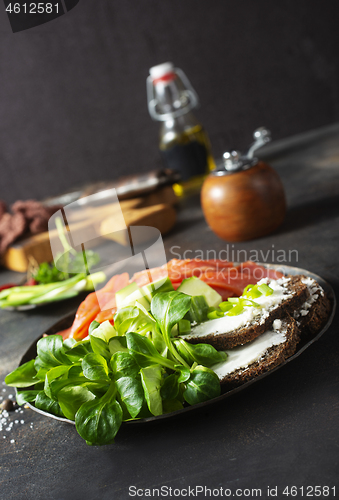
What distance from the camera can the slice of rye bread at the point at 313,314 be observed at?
0.72 meters

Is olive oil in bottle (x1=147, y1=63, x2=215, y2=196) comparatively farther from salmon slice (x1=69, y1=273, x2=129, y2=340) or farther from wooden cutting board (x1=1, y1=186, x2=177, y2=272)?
salmon slice (x1=69, y1=273, x2=129, y2=340)

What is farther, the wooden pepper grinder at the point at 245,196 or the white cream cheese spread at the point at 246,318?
the wooden pepper grinder at the point at 245,196

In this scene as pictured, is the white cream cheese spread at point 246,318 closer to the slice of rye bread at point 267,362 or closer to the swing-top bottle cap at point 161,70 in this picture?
the slice of rye bread at point 267,362

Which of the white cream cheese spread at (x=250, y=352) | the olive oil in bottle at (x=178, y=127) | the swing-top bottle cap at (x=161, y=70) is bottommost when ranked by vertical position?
the white cream cheese spread at (x=250, y=352)

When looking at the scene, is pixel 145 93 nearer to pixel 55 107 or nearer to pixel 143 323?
pixel 55 107

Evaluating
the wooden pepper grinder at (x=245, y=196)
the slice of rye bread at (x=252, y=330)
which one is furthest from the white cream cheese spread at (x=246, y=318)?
the wooden pepper grinder at (x=245, y=196)

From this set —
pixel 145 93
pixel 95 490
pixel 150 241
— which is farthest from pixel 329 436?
pixel 145 93

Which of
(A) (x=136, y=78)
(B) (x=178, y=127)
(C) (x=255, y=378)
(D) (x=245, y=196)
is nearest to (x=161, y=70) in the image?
(B) (x=178, y=127)

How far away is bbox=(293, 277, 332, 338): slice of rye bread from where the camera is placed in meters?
0.72

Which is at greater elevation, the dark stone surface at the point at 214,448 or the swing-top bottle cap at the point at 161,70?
the swing-top bottle cap at the point at 161,70

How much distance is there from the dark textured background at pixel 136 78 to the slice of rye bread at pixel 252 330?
83.9 inches

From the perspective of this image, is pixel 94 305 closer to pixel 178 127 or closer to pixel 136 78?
pixel 178 127

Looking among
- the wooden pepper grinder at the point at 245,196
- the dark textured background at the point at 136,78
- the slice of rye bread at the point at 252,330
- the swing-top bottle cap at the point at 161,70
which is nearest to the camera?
the slice of rye bread at the point at 252,330

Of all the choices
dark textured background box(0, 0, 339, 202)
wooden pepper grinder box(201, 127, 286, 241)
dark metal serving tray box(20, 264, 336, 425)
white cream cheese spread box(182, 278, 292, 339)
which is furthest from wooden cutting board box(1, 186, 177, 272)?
dark textured background box(0, 0, 339, 202)
